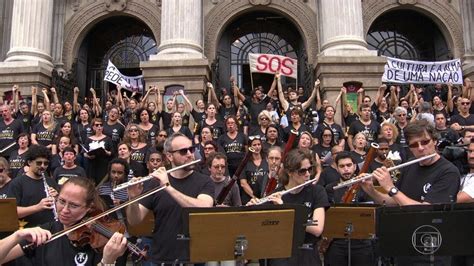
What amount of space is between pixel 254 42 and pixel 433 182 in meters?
19.6

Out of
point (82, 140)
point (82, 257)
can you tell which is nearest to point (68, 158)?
point (82, 140)

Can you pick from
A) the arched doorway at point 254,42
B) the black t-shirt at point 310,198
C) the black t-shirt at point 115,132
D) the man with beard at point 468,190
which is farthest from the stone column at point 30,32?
the man with beard at point 468,190

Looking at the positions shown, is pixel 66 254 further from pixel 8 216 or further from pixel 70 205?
pixel 8 216

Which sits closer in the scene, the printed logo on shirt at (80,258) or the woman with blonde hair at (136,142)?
the printed logo on shirt at (80,258)

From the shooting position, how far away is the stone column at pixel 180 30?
17.9 metres

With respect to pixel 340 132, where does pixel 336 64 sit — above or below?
above

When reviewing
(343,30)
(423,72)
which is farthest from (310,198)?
(423,72)

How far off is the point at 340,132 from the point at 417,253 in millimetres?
7242

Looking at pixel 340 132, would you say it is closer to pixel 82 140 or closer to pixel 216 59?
pixel 82 140

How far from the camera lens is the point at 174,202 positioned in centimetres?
511

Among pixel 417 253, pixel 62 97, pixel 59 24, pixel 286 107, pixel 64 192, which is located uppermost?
pixel 59 24

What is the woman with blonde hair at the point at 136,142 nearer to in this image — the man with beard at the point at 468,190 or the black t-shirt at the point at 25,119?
the black t-shirt at the point at 25,119

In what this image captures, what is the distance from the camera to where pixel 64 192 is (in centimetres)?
378

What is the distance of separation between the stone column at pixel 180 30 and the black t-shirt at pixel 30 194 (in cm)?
1156
